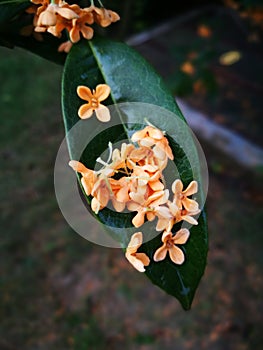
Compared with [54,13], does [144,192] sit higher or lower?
lower

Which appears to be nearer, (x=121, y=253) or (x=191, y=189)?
(x=191, y=189)

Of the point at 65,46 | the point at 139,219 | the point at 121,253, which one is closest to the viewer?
the point at 139,219

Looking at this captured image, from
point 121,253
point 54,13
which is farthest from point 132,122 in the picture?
point 121,253

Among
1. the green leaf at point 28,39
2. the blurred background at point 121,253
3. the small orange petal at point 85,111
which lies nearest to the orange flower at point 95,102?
the small orange petal at point 85,111

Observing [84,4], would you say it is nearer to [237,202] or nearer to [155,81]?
[155,81]

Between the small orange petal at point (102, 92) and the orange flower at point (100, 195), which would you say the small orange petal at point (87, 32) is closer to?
the small orange petal at point (102, 92)

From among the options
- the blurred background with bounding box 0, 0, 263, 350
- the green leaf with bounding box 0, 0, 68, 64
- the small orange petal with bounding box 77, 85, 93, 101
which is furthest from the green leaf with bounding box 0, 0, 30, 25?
the blurred background with bounding box 0, 0, 263, 350

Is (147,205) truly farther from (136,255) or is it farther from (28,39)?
(28,39)

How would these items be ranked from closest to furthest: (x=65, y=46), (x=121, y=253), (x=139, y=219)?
(x=139, y=219) → (x=65, y=46) → (x=121, y=253)
